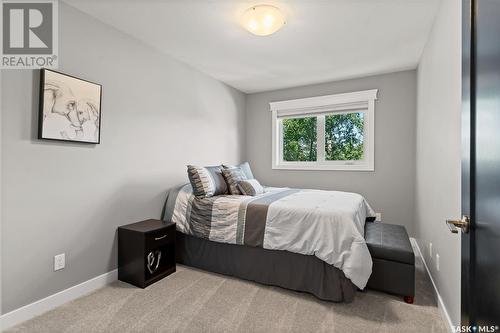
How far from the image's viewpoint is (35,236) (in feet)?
6.10

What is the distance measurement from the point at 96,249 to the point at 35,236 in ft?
1.66

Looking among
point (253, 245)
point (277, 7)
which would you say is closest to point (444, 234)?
point (253, 245)

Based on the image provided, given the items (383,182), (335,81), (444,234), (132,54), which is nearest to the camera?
(444,234)

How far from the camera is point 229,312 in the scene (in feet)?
6.21

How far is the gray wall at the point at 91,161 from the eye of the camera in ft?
5.78

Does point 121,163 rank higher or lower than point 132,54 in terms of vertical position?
lower

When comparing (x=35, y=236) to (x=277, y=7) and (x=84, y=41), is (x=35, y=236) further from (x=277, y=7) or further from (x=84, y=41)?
(x=277, y=7)

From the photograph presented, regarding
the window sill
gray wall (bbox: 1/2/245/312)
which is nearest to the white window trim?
the window sill

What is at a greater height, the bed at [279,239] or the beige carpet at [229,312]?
the bed at [279,239]

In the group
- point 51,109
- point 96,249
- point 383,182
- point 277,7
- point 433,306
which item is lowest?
point 433,306

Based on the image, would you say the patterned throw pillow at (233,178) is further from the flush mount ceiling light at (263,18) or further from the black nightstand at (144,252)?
the flush mount ceiling light at (263,18)

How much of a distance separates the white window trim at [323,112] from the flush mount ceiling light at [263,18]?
1.99 m
